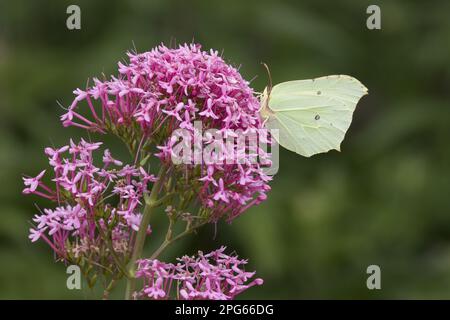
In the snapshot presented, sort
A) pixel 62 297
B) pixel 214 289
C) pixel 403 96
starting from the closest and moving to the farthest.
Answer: pixel 214 289 → pixel 62 297 → pixel 403 96

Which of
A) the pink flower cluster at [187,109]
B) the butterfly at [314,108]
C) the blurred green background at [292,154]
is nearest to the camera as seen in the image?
the pink flower cluster at [187,109]

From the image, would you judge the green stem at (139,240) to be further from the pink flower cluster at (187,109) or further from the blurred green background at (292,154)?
the blurred green background at (292,154)

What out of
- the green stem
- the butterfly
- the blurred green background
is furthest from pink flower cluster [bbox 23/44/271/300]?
the blurred green background

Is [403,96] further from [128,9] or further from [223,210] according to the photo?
[223,210]

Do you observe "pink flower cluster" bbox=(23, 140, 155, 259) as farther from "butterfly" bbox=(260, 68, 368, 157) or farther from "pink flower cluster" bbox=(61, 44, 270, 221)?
"butterfly" bbox=(260, 68, 368, 157)

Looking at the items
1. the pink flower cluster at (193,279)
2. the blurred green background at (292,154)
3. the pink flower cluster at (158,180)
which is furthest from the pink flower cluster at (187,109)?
the blurred green background at (292,154)

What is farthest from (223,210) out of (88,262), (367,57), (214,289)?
(367,57)

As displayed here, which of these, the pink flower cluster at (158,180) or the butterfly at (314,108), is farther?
the butterfly at (314,108)
